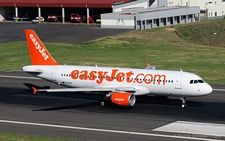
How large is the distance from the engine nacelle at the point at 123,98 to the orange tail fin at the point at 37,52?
947cm

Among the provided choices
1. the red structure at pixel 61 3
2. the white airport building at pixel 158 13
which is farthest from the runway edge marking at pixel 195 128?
the red structure at pixel 61 3

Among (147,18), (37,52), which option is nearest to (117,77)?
(37,52)

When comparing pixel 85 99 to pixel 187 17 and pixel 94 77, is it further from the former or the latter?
pixel 187 17

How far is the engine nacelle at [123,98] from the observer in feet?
160

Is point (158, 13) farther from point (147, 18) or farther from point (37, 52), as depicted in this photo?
point (37, 52)

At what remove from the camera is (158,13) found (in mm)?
125875

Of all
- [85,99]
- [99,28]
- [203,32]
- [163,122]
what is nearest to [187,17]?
[203,32]

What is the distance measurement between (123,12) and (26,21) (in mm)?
28336

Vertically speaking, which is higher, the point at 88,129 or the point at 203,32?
the point at 203,32

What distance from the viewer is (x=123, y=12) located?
12950 cm

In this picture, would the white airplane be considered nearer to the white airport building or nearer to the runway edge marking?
the runway edge marking

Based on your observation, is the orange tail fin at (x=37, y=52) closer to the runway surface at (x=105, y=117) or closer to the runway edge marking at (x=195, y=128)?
the runway surface at (x=105, y=117)

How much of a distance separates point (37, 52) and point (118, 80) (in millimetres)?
9491

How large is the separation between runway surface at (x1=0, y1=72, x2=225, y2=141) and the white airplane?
149 centimetres
